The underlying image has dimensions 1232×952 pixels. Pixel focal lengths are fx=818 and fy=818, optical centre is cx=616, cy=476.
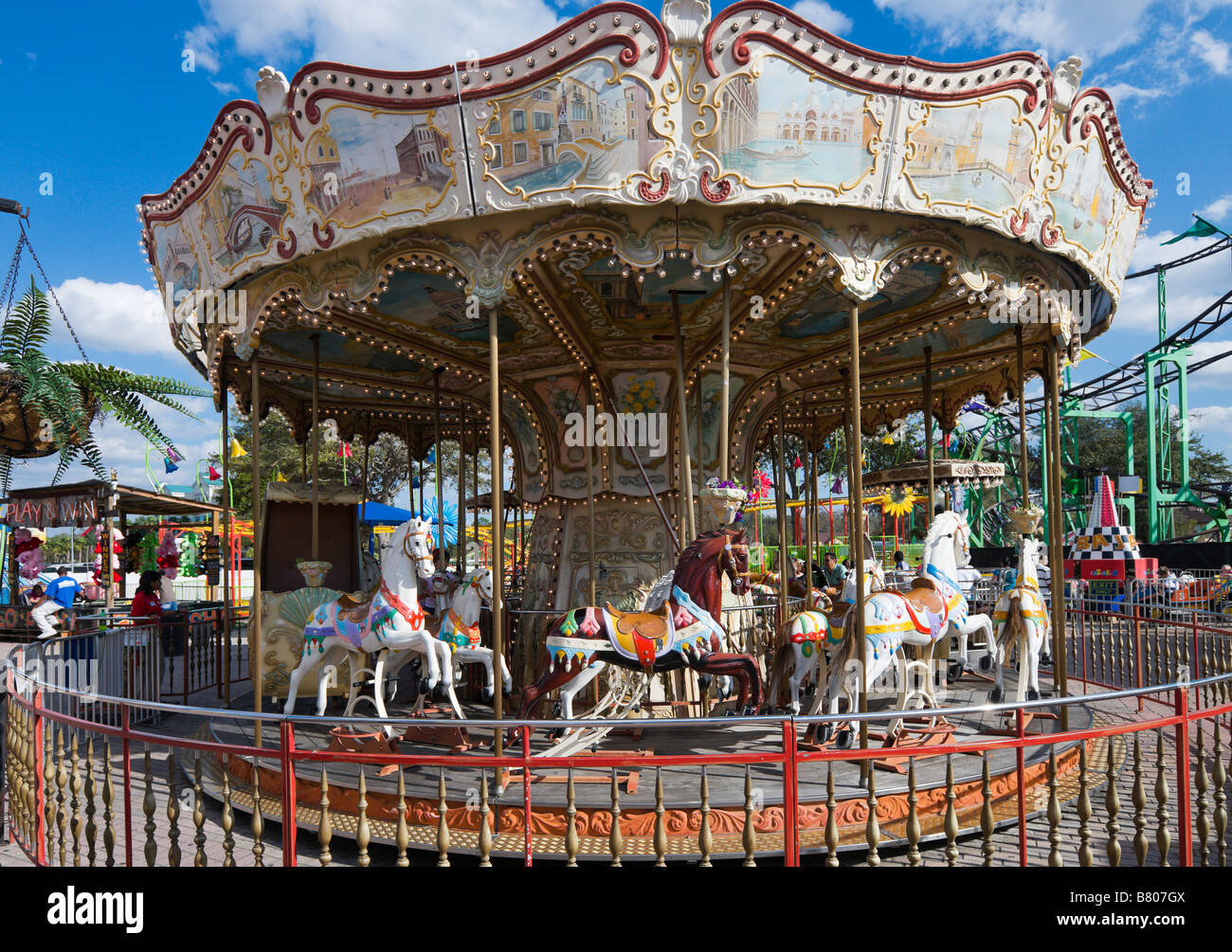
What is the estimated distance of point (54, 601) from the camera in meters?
12.9

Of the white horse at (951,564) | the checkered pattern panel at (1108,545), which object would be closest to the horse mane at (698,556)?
the white horse at (951,564)

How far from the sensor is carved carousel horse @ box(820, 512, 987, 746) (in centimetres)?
579

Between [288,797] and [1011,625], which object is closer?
[288,797]

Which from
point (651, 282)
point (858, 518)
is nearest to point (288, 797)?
point (858, 518)

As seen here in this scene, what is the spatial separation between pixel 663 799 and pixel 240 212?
16.2 feet

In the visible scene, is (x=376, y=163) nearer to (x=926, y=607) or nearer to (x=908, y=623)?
(x=908, y=623)

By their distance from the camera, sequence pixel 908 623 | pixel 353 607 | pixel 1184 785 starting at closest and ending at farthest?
pixel 1184 785 < pixel 908 623 < pixel 353 607

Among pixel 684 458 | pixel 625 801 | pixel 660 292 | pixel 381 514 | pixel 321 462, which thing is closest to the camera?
pixel 625 801

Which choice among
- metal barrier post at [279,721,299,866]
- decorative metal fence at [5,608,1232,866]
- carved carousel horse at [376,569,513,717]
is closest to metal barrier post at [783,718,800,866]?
decorative metal fence at [5,608,1232,866]

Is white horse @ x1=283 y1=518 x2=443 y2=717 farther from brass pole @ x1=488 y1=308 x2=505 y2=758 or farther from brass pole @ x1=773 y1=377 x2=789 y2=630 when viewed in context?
brass pole @ x1=773 y1=377 x2=789 y2=630

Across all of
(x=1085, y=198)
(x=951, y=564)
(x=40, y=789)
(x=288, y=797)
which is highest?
(x=1085, y=198)

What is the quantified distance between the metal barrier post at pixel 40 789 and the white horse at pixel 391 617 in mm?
1738

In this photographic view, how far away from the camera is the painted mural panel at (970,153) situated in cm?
509
